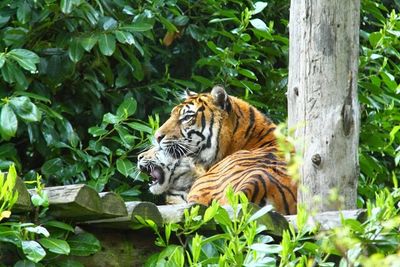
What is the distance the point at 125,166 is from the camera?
7.37m

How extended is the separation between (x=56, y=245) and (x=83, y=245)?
178mm

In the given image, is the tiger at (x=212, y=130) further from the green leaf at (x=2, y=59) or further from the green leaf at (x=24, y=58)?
the green leaf at (x=2, y=59)

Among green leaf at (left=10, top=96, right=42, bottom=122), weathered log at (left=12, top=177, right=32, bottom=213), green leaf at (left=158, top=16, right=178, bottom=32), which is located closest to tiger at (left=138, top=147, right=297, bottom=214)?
green leaf at (left=10, top=96, right=42, bottom=122)

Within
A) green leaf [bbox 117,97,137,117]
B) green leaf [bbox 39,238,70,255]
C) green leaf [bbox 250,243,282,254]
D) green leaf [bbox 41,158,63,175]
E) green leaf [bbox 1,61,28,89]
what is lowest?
green leaf [bbox 41,158,63,175]

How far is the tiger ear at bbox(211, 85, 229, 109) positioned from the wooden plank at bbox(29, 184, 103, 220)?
2864mm

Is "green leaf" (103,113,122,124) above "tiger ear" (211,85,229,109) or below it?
below

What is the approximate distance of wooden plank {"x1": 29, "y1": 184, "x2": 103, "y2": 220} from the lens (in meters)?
4.10

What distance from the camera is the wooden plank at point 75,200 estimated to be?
410 cm

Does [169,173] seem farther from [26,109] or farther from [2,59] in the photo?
[2,59]

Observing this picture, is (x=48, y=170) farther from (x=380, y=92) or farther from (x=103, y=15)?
(x=380, y=92)

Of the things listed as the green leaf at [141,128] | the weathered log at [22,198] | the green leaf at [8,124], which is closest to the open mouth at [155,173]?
the green leaf at [141,128]

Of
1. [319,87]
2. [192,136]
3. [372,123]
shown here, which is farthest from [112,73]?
[319,87]

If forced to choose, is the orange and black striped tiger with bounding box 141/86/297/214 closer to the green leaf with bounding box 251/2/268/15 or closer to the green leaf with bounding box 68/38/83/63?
the green leaf with bounding box 68/38/83/63

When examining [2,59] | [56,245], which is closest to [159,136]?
[2,59]
